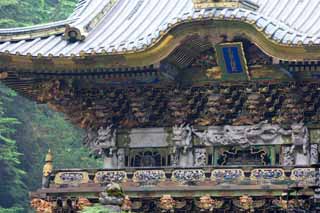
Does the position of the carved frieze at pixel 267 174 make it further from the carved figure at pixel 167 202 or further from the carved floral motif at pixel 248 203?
the carved figure at pixel 167 202

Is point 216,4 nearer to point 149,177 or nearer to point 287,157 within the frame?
point 287,157

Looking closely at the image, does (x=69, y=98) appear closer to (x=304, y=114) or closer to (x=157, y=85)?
(x=157, y=85)

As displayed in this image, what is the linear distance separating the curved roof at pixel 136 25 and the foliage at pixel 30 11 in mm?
15506

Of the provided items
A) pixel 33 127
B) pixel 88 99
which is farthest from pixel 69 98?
pixel 33 127

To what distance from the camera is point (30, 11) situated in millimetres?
52469

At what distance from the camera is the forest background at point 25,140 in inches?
1849

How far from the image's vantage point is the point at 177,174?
95.7 feet

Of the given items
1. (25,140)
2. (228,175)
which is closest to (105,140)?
(228,175)

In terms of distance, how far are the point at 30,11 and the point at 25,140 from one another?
5.54 m

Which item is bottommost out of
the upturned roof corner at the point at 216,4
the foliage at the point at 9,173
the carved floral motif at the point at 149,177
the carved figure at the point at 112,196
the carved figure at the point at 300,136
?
the carved figure at the point at 112,196

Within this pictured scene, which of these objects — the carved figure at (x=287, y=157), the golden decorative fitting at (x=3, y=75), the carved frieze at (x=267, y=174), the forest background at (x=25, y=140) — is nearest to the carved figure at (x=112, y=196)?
the carved frieze at (x=267, y=174)

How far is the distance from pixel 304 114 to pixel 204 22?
317 cm

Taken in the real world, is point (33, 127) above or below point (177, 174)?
above

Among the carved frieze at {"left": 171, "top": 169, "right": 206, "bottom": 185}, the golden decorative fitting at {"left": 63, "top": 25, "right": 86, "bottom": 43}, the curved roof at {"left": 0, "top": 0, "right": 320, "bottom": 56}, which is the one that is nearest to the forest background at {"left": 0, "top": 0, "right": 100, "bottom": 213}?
the curved roof at {"left": 0, "top": 0, "right": 320, "bottom": 56}
